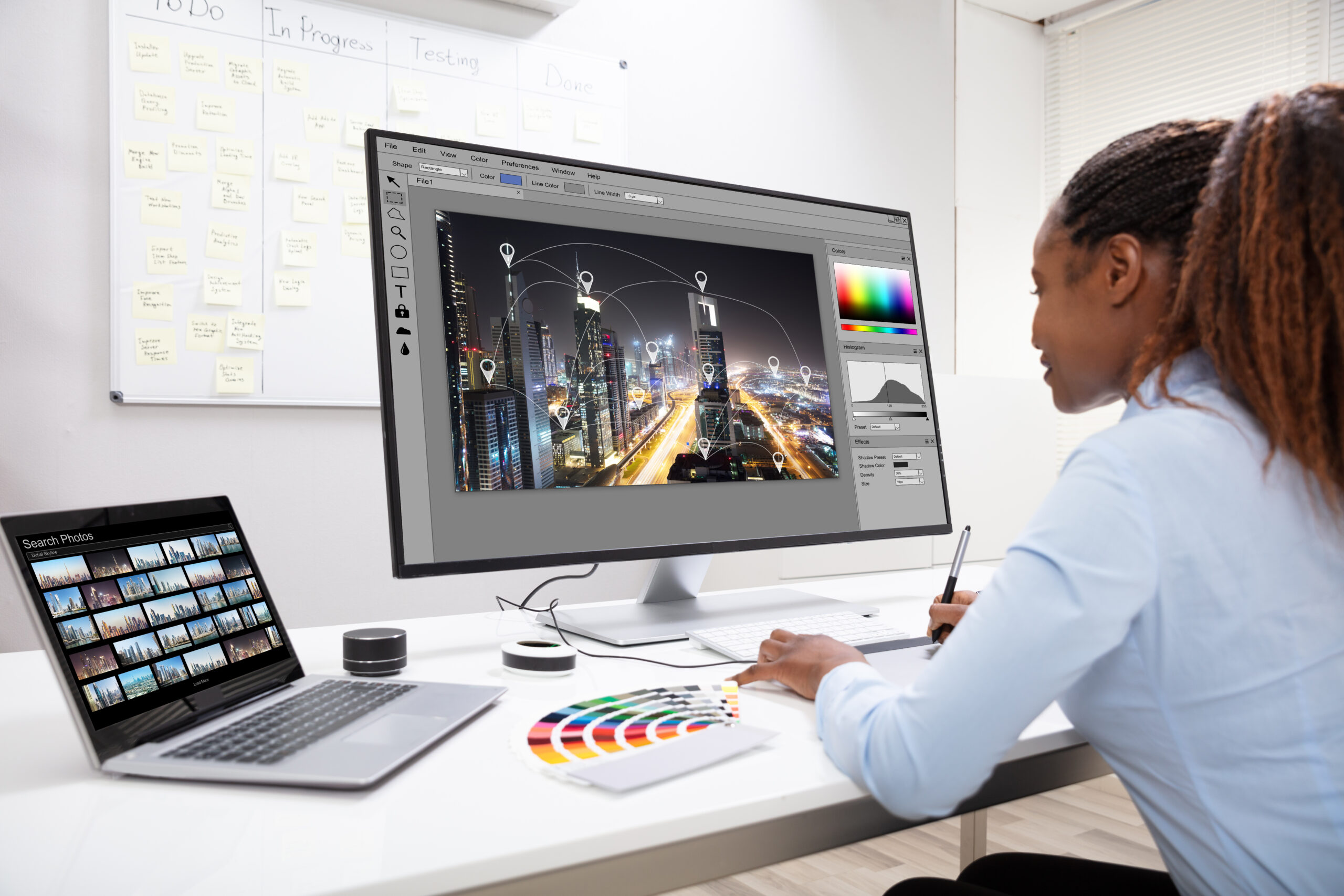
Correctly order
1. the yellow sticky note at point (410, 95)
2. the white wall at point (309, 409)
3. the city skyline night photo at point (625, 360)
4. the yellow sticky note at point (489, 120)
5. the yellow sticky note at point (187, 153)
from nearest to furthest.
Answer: the city skyline night photo at point (625, 360) → the white wall at point (309, 409) → the yellow sticky note at point (187, 153) → the yellow sticky note at point (410, 95) → the yellow sticky note at point (489, 120)

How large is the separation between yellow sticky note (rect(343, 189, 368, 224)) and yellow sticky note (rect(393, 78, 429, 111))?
0.26 metres

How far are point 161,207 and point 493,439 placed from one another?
1519 millimetres

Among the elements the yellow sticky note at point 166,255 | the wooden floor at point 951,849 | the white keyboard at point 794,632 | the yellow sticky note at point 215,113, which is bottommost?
the wooden floor at point 951,849

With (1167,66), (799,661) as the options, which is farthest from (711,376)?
(1167,66)

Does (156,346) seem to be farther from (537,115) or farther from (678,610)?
(678,610)

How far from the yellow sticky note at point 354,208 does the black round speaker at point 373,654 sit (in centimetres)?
→ 158

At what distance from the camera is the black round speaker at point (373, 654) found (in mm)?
898

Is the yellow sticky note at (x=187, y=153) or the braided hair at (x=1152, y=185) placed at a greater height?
the yellow sticky note at (x=187, y=153)

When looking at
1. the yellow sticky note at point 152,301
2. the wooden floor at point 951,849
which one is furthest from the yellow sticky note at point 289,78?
the wooden floor at point 951,849

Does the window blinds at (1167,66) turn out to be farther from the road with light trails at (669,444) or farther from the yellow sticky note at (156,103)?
the yellow sticky note at (156,103)

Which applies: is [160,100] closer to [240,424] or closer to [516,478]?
[240,424]

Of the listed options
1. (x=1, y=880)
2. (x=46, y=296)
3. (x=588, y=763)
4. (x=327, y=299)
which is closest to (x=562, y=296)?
(x=588, y=763)

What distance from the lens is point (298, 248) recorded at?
7.07ft

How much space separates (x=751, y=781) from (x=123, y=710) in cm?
47
